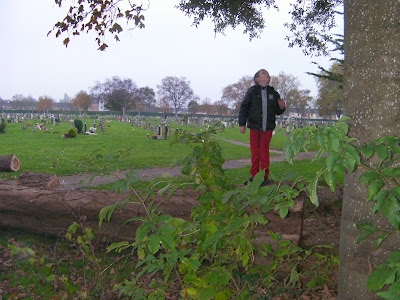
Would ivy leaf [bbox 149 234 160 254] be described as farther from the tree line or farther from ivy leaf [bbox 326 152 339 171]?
the tree line

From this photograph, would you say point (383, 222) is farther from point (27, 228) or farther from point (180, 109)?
point (180, 109)

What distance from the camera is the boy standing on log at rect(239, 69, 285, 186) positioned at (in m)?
5.91

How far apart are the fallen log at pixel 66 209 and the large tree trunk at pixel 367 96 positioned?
7.20 ft

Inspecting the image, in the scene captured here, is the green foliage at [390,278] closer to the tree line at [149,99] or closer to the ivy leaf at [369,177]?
the ivy leaf at [369,177]

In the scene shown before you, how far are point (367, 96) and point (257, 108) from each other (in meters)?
4.15

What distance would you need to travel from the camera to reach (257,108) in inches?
235

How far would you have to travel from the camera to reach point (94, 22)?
5.51 metres

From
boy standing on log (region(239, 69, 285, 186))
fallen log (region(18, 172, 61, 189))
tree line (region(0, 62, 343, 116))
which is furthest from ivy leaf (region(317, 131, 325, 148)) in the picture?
tree line (region(0, 62, 343, 116))

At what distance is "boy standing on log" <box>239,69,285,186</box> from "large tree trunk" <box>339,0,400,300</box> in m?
3.90

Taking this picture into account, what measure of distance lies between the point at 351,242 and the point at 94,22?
4.88m

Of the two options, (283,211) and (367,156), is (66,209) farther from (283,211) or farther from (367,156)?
(367,156)

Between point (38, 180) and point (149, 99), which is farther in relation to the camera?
point (149, 99)

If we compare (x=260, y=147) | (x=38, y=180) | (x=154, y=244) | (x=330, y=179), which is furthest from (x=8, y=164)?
(x=330, y=179)

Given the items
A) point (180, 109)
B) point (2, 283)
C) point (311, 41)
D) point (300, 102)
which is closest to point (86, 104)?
point (180, 109)
